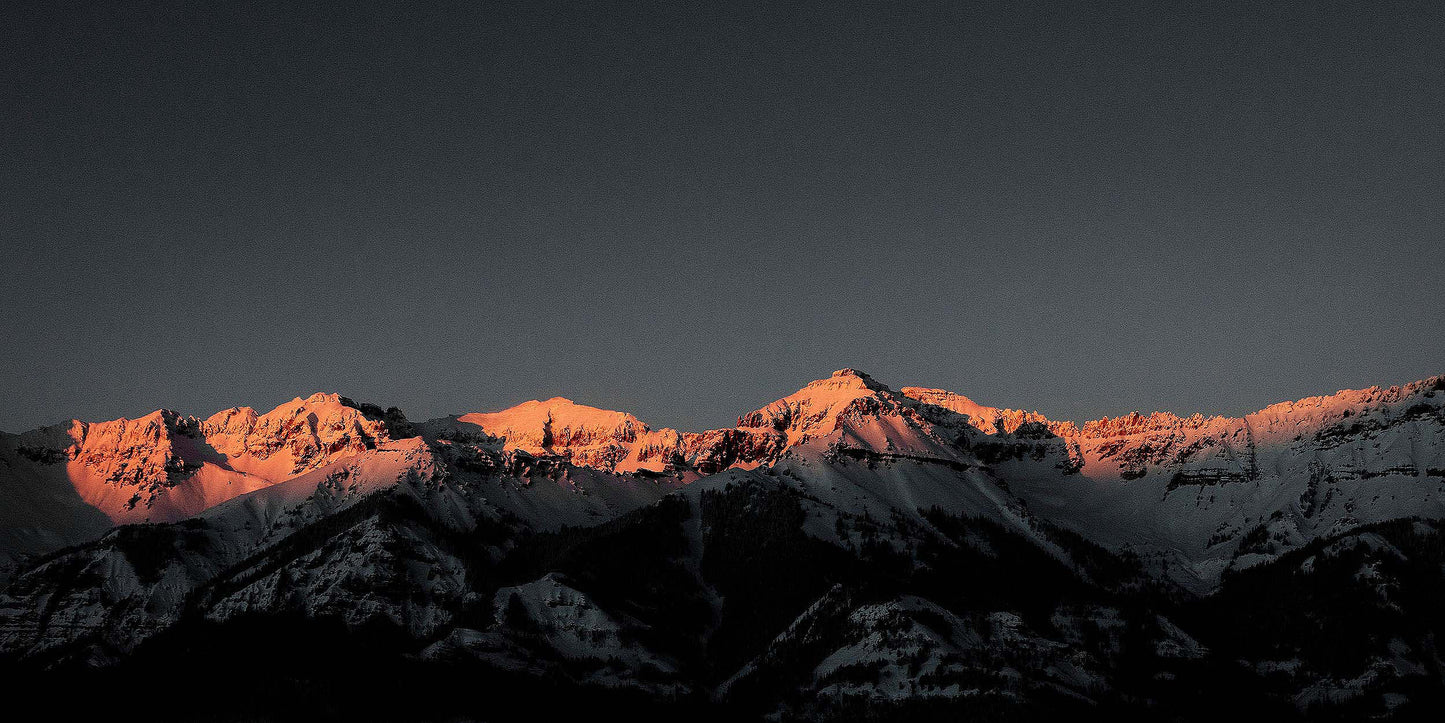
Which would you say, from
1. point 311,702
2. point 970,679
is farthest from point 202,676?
point 970,679

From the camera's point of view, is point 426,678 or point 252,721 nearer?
point 252,721

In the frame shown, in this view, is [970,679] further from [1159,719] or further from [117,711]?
[117,711]

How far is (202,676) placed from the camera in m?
198

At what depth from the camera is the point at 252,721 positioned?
178125mm

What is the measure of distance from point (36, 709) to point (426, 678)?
56.5 m

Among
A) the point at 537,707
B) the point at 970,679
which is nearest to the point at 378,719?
the point at 537,707

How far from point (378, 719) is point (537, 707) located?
25.8 meters

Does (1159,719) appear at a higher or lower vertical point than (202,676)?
lower

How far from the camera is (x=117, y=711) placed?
615 feet

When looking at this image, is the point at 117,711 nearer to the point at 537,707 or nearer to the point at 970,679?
the point at 537,707

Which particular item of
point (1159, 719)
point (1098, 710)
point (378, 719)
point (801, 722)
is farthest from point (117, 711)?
point (1159, 719)

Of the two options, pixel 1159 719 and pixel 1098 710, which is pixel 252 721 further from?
pixel 1159 719

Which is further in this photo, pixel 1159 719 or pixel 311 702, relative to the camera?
pixel 1159 719

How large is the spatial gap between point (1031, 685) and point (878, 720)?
2424cm
